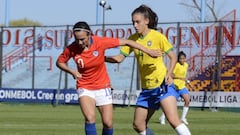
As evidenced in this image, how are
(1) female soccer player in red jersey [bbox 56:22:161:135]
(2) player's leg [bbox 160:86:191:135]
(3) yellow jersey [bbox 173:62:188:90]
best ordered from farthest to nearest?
(3) yellow jersey [bbox 173:62:188:90], (1) female soccer player in red jersey [bbox 56:22:161:135], (2) player's leg [bbox 160:86:191:135]

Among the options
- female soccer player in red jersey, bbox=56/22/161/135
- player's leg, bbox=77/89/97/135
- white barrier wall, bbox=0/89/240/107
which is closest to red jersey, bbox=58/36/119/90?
female soccer player in red jersey, bbox=56/22/161/135

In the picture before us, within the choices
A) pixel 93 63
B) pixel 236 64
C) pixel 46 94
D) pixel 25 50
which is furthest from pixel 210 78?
pixel 93 63

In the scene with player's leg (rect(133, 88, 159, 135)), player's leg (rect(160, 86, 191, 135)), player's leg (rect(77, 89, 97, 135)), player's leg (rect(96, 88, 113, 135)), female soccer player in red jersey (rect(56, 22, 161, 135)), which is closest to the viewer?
player's leg (rect(160, 86, 191, 135))

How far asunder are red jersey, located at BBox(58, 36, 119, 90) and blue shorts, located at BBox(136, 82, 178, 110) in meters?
1.04

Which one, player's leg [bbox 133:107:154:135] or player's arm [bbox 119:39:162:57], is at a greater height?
player's arm [bbox 119:39:162:57]

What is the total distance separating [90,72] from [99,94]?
42 centimetres

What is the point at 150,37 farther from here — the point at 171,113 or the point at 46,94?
the point at 46,94

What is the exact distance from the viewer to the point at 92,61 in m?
13.0

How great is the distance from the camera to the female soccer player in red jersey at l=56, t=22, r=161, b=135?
42.3 feet

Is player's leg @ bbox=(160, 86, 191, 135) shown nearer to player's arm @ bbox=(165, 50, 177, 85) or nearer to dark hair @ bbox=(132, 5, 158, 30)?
player's arm @ bbox=(165, 50, 177, 85)

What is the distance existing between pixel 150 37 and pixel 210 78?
29.6 metres

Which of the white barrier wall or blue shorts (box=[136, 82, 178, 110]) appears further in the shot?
the white barrier wall

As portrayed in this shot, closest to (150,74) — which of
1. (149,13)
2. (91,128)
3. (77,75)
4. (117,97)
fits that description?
(149,13)

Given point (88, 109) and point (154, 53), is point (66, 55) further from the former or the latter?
point (154, 53)
